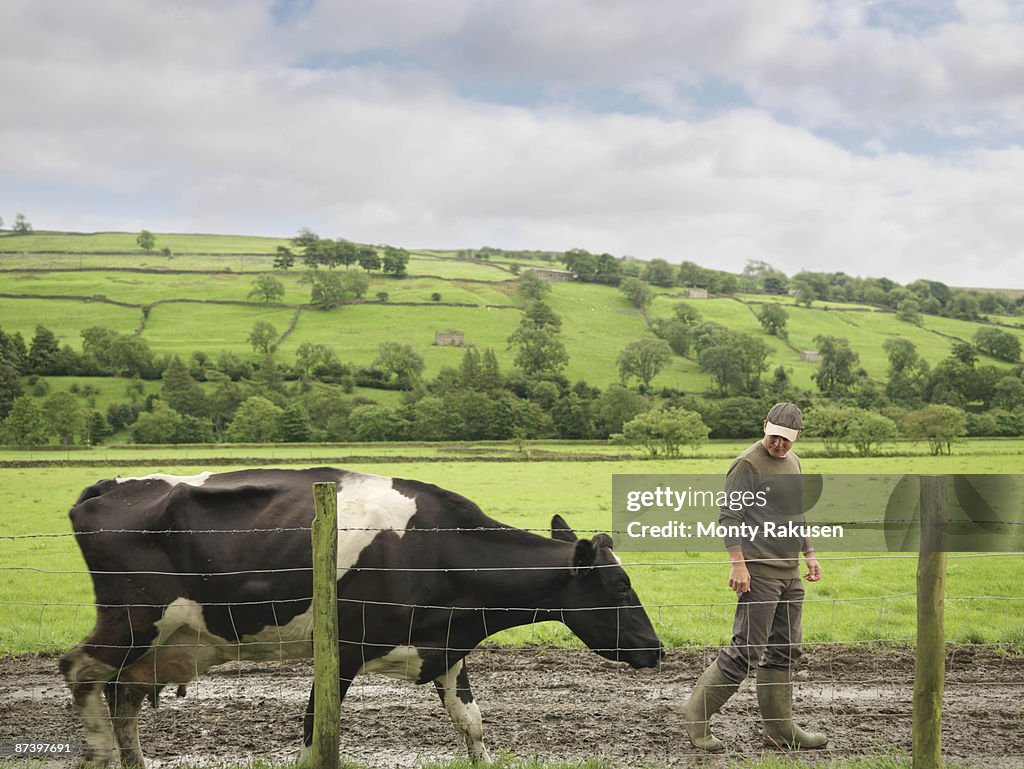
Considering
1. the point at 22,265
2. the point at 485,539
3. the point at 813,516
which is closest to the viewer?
the point at 485,539

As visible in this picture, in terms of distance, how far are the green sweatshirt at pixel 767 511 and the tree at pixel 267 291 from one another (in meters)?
151

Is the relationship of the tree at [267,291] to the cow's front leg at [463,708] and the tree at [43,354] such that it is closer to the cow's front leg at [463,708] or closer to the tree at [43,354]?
the tree at [43,354]

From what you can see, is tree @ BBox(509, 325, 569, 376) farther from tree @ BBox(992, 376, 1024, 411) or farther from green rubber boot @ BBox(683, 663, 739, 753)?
green rubber boot @ BBox(683, 663, 739, 753)

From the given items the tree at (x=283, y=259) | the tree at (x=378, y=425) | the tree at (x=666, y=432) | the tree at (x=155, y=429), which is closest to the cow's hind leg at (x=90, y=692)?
the tree at (x=666, y=432)

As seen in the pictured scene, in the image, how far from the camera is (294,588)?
7523 millimetres

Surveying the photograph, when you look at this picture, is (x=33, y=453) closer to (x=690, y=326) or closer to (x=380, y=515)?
(x=380, y=515)

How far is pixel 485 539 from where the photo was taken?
8117mm

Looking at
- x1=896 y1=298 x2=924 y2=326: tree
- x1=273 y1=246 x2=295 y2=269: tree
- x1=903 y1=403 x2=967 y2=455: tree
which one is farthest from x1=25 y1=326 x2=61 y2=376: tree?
x1=896 y1=298 x2=924 y2=326: tree

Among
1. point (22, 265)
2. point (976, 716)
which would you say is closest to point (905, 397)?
point (976, 716)

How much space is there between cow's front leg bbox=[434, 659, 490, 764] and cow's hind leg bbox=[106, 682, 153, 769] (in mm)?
2678

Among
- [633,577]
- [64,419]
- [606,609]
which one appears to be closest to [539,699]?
[606,609]

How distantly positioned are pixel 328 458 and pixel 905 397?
90.1 meters

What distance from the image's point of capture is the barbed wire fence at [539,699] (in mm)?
7676

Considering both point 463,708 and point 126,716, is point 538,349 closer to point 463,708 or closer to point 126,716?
point 463,708
